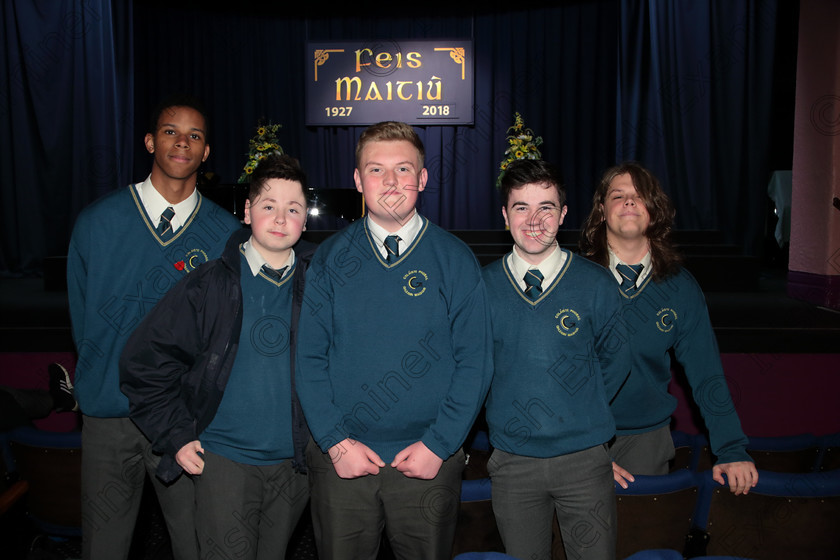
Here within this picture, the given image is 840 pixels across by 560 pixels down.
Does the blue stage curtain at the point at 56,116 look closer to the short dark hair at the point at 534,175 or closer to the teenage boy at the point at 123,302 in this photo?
the teenage boy at the point at 123,302

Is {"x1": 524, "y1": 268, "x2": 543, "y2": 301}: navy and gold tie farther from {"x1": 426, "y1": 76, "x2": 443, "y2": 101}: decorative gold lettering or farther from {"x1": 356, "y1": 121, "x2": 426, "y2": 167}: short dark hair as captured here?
{"x1": 426, "y1": 76, "x2": 443, "y2": 101}: decorative gold lettering

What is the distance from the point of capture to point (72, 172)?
7.25 metres

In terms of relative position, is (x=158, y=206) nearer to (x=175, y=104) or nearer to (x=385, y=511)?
(x=175, y=104)

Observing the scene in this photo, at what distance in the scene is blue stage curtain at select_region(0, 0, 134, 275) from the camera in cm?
706

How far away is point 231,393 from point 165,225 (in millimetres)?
574

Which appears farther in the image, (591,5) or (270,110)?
(270,110)

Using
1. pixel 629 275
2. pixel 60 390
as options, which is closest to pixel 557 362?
pixel 629 275

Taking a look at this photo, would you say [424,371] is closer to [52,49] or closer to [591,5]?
[52,49]

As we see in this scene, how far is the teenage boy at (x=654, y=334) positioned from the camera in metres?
1.71

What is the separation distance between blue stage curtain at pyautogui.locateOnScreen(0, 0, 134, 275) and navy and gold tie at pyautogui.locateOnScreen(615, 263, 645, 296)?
6791 mm

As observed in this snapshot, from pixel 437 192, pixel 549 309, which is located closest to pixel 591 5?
pixel 437 192

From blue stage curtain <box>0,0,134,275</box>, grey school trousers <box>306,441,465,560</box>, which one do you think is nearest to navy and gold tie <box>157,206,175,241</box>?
grey school trousers <box>306,441,465,560</box>

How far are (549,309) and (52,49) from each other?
786 cm

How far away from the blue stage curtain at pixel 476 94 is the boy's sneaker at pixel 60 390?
5.18 meters
